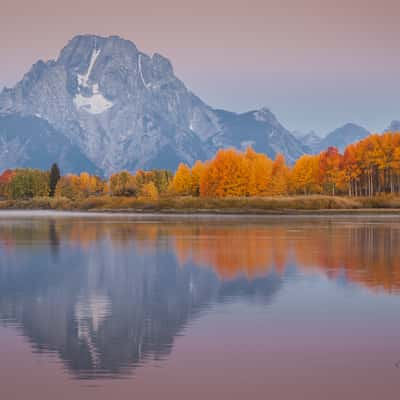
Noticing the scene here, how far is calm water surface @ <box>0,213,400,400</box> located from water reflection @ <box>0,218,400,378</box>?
0.20 ft

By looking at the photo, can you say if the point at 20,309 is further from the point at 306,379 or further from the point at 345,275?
the point at 345,275

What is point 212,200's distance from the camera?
11900cm

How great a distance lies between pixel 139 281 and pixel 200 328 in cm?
950

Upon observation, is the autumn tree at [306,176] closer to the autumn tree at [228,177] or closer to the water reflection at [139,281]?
the autumn tree at [228,177]

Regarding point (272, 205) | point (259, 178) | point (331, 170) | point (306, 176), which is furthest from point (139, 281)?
point (306, 176)

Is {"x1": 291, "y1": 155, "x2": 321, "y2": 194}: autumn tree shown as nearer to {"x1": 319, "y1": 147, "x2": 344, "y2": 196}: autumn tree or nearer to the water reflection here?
{"x1": 319, "y1": 147, "x2": 344, "y2": 196}: autumn tree

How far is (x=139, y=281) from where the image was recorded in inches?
1006

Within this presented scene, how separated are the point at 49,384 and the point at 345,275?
58.1 feet

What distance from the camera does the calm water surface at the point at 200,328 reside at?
38.3 ft

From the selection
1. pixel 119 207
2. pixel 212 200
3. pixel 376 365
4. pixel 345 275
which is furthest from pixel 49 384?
pixel 119 207

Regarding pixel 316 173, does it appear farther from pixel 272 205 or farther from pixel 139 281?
pixel 139 281

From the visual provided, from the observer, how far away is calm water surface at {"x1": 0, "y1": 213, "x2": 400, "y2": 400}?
460 inches

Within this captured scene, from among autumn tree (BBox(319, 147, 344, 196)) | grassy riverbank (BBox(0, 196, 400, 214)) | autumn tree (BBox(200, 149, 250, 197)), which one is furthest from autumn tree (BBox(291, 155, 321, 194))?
grassy riverbank (BBox(0, 196, 400, 214))

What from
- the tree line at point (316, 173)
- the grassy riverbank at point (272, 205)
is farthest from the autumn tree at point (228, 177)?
the grassy riverbank at point (272, 205)
